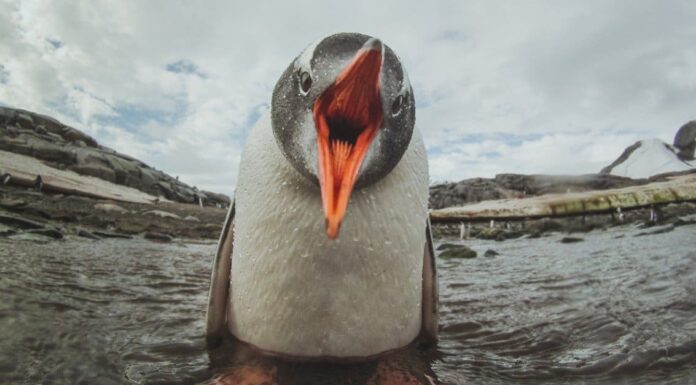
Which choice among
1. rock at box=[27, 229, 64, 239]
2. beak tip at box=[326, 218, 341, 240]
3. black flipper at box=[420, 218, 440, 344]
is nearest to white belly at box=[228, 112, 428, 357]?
black flipper at box=[420, 218, 440, 344]

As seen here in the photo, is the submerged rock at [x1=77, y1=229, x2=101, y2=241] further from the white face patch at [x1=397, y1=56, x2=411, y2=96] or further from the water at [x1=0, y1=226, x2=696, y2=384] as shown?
the white face patch at [x1=397, y1=56, x2=411, y2=96]

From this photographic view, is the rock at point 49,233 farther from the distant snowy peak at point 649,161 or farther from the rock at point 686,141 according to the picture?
the rock at point 686,141

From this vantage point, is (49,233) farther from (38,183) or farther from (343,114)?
(38,183)

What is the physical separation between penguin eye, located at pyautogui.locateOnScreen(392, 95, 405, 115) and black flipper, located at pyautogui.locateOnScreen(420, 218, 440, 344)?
3.41 ft

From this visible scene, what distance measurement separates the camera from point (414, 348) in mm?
2525

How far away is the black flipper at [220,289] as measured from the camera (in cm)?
256

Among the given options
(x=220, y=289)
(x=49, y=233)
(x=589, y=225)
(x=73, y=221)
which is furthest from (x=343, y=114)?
(x=589, y=225)

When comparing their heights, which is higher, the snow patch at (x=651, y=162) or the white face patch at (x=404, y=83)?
the snow patch at (x=651, y=162)

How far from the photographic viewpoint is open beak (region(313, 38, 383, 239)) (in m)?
1.44

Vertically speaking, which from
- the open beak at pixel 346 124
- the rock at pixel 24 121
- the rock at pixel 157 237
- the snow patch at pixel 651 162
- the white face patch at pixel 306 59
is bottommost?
the rock at pixel 157 237

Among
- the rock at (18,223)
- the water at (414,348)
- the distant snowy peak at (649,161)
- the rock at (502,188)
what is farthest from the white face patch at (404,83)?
the distant snowy peak at (649,161)

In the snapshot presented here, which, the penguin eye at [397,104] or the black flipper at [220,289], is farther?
the black flipper at [220,289]

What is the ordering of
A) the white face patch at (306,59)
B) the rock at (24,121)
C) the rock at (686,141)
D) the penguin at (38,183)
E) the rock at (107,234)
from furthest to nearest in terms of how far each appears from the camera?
the rock at (686,141)
the rock at (24,121)
the penguin at (38,183)
the rock at (107,234)
the white face patch at (306,59)

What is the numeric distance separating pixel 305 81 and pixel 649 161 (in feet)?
199
